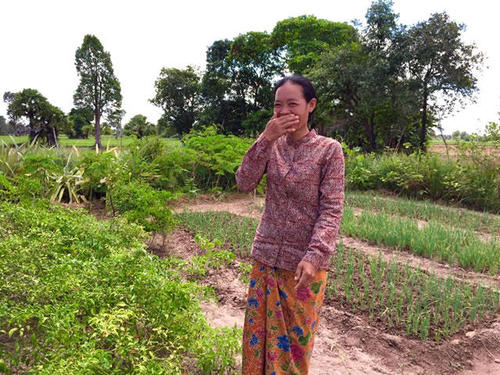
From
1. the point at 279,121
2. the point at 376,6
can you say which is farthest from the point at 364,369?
the point at 376,6

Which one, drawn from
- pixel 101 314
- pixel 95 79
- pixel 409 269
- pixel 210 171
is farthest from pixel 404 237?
pixel 95 79

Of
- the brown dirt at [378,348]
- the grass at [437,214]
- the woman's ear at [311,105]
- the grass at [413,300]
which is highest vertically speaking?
the woman's ear at [311,105]

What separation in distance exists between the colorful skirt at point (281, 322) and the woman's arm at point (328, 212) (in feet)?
0.50

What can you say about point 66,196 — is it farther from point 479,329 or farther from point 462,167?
point 462,167

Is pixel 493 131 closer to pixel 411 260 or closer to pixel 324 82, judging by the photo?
pixel 411 260

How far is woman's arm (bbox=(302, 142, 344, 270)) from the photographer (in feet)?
5.24

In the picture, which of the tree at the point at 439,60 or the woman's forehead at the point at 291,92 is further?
the tree at the point at 439,60

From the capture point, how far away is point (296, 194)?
175 cm

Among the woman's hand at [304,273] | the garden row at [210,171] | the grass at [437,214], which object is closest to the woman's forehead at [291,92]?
the woman's hand at [304,273]

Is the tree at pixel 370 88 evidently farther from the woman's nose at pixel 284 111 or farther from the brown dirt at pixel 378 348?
the woman's nose at pixel 284 111

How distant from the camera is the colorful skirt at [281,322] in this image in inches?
68.4

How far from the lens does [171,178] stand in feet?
27.8

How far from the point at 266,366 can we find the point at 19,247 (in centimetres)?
160

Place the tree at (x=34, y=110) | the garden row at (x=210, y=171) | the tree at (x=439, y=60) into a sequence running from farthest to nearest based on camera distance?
1. the tree at (x=34, y=110)
2. the tree at (x=439, y=60)
3. the garden row at (x=210, y=171)
